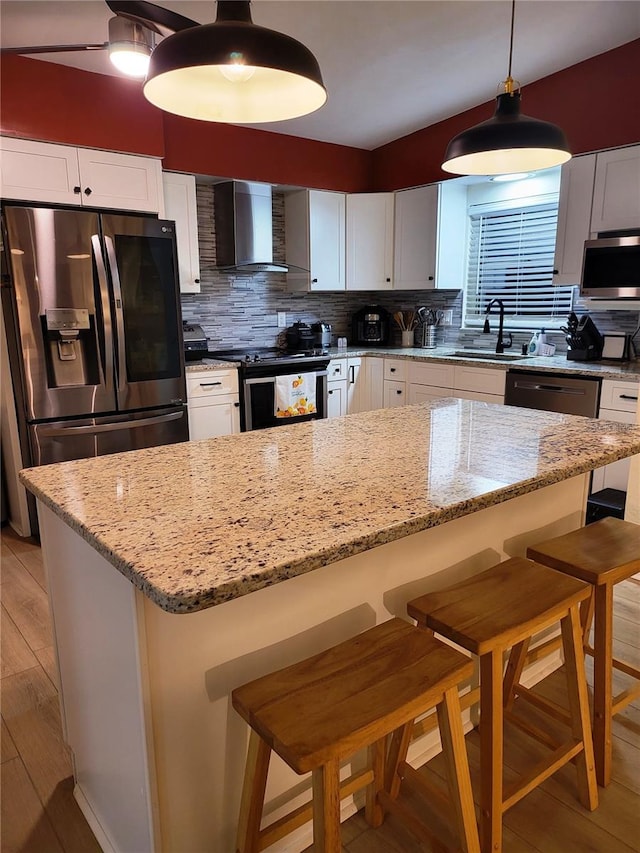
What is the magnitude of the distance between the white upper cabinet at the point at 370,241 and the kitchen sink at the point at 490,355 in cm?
89

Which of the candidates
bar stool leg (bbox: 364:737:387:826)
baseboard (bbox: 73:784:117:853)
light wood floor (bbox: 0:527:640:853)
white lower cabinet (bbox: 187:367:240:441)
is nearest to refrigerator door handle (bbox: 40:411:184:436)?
white lower cabinet (bbox: 187:367:240:441)

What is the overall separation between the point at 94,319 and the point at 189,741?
2.55 m

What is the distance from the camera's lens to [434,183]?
4.48 meters

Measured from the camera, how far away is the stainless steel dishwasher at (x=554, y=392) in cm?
335

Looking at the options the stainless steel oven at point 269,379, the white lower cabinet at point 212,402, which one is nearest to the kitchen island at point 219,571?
the white lower cabinet at point 212,402

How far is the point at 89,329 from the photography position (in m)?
3.19

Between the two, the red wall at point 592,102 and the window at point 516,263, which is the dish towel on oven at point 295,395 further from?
the red wall at point 592,102

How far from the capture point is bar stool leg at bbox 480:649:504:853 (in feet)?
4.14

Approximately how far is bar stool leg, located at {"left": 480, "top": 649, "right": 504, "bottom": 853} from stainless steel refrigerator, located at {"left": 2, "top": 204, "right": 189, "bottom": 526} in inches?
104

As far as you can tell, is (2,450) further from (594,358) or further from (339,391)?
(594,358)

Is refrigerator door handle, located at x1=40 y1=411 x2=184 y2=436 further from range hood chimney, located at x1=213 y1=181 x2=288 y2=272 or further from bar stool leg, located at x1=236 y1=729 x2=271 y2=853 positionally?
bar stool leg, located at x1=236 y1=729 x2=271 y2=853

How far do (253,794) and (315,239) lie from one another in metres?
4.08

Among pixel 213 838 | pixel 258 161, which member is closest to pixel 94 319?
pixel 258 161

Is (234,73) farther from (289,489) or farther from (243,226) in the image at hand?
(243,226)
